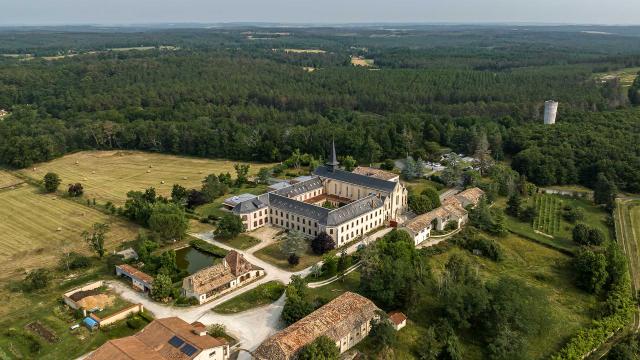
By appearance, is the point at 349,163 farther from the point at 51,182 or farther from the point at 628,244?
the point at 51,182

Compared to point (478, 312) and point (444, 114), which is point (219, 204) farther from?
point (444, 114)

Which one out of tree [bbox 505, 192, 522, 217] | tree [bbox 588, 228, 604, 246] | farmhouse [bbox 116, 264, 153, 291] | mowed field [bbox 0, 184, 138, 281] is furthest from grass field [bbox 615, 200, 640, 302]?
mowed field [bbox 0, 184, 138, 281]

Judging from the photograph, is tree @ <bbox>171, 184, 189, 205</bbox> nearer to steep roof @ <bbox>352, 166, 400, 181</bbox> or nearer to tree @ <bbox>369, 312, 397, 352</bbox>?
steep roof @ <bbox>352, 166, 400, 181</bbox>

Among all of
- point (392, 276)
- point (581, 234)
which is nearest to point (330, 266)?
point (392, 276)

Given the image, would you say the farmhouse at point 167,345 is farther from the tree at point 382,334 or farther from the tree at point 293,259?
the tree at point 293,259

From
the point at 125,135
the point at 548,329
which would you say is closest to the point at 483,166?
the point at 548,329
